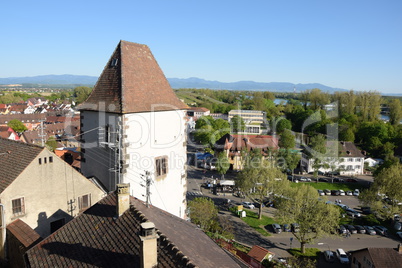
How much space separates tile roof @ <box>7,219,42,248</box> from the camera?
10.5m

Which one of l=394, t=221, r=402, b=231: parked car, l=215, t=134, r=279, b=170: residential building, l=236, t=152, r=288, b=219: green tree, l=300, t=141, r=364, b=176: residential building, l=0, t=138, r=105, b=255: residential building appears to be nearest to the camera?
l=0, t=138, r=105, b=255: residential building

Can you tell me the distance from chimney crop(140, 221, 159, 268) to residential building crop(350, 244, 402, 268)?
66.8ft

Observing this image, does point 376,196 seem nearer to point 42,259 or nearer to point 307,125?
point 42,259

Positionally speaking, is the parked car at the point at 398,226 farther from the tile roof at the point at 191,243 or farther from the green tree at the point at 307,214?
the tile roof at the point at 191,243

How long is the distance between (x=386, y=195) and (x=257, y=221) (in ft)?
47.1

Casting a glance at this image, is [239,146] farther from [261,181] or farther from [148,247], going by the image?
[148,247]

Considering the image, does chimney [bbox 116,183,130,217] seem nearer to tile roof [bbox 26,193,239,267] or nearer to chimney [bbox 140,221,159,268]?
tile roof [bbox 26,193,239,267]

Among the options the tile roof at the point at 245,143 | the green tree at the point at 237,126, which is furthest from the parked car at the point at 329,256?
the green tree at the point at 237,126

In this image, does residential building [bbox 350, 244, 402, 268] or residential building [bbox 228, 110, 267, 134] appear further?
residential building [bbox 228, 110, 267, 134]

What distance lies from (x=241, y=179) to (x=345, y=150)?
89.5ft

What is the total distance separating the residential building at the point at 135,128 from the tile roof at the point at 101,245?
305 cm

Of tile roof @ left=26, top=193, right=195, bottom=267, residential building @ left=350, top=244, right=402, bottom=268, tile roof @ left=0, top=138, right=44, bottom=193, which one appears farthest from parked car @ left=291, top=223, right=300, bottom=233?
tile roof @ left=0, top=138, right=44, bottom=193

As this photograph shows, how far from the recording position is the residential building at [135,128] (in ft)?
43.5

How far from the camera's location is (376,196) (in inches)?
1249
